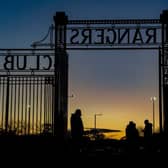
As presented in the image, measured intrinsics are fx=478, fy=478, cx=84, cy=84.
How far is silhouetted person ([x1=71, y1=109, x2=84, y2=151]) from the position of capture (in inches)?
575

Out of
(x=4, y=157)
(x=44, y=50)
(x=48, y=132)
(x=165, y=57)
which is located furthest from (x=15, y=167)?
(x=165, y=57)

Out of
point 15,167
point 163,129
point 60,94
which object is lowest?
point 15,167

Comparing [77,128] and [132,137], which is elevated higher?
[77,128]

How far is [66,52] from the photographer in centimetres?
1755

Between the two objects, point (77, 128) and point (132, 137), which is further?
point (132, 137)

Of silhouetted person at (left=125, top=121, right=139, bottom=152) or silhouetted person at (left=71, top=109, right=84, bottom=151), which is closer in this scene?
silhouetted person at (left=71, top=109, right=84, bottom=151)

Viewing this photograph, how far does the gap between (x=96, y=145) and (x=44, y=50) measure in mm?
5355

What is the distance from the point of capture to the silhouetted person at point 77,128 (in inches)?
575

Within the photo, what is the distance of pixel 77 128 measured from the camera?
47.9ft

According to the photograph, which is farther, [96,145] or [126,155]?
[96,145]

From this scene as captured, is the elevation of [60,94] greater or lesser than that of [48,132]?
greater

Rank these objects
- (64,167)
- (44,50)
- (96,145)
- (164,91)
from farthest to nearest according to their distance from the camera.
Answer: (96,145), (44,50), (164,91), (64,167)

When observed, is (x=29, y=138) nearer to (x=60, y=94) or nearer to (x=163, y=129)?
(x=60, y=94)

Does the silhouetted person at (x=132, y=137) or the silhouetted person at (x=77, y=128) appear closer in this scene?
the silhouetted person at (x=77, y=128)
